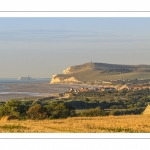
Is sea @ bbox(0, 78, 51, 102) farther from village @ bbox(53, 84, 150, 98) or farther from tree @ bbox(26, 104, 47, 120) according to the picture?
village @ bbox(53, 84, 150, 98)

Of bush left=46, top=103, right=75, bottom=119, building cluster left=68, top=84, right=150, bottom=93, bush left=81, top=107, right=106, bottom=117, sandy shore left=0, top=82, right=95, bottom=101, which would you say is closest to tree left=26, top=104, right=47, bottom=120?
bush left=46, top=103, right=75, bottom=119

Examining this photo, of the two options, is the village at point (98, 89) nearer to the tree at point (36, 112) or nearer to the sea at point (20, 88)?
the sea at point (20, 88)

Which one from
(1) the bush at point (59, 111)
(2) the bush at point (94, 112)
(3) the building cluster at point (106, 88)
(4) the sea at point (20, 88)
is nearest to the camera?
(4) the sea at point (20, 88)

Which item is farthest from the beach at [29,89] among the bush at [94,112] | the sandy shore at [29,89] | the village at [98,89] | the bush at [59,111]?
the bush at [94,112]
